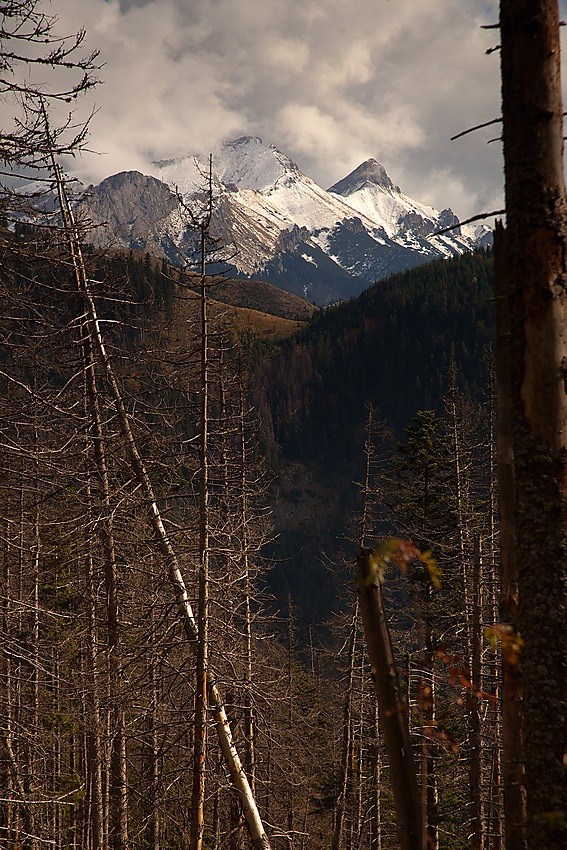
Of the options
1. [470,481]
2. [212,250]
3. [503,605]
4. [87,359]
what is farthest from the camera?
[470,481]

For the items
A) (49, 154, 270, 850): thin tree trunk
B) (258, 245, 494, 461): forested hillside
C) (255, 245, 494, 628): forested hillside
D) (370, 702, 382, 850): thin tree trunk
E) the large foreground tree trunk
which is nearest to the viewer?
the large foreground tree trunk

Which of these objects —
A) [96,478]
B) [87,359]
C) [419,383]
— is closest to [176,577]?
[96,478]

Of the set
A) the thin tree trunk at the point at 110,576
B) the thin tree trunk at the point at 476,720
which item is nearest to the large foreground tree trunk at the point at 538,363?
the thin tree trunk at the point at 476,720

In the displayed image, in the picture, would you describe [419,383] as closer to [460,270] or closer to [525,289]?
[460,270]

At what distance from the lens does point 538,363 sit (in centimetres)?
286

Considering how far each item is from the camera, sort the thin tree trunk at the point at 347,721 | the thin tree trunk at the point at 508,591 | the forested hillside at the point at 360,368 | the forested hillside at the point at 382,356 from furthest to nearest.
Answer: the forested hillside at the point at 382,356, the forested hillside at the point at 360,368, the thin tree trunk at the point at 347,721, the thin tree trunk at the point at 508,591

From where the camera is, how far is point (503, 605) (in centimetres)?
402

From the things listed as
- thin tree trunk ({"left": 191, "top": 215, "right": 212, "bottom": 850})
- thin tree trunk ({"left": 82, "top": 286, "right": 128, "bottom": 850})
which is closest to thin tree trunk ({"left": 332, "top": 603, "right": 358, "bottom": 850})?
thin tree trunk ({"left": 82, "top": 286, "right": 128, "bottom": 850})

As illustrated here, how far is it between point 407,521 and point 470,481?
302 centimetres

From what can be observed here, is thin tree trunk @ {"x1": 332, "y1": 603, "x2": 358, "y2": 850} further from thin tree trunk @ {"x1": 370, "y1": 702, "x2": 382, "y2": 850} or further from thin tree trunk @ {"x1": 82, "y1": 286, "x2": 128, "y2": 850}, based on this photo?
thin tree trunk @ {"x1": 82, "y1": 286, "x2": 128, "y2": 850}

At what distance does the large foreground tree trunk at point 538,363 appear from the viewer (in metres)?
2.70

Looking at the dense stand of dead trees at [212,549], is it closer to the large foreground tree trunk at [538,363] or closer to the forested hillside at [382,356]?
the large foreground tree trunk at [538,363]

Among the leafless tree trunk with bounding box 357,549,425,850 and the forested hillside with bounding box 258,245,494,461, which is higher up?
the forested hillside with bounding box 258,245,494,461

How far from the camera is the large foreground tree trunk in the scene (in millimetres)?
2695
